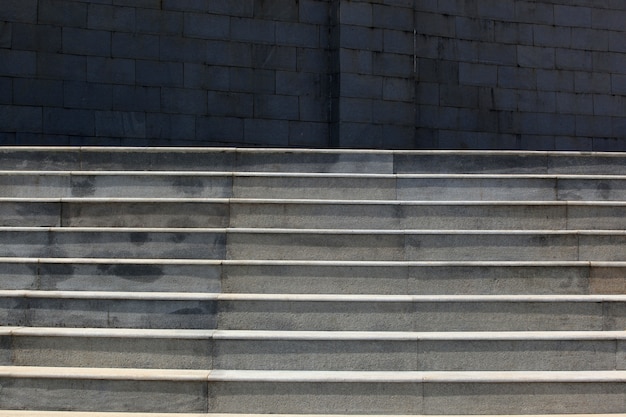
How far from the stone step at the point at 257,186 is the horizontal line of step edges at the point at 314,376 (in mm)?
2168

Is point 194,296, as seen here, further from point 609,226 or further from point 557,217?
point 609,226

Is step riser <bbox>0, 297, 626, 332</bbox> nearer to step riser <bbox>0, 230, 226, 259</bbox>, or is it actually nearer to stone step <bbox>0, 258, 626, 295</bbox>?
stone step <bbox>0, 258, 626, 295</bbox>

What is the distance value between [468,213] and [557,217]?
2.77 feet

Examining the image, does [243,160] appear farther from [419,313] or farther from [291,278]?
[419,313]

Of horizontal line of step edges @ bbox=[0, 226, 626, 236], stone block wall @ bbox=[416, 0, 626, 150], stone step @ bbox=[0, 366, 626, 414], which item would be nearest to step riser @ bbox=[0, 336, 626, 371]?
stone step @ bbox=[0, 366, 626, 414]

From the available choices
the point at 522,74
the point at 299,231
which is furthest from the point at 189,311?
the point at 522,74

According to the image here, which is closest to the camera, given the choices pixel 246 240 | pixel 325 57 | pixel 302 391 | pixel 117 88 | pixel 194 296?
pixel 302 391

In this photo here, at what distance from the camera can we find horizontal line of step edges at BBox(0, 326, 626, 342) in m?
6.42

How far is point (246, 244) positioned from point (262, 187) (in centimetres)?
89

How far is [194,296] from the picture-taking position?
6.73 metres

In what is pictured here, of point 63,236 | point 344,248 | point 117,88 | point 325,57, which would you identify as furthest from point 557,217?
point 117,88

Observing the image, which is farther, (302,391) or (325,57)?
(325,57)

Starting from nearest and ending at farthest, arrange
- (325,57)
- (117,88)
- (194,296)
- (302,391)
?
(302,391)
(194,296)
(117,88)
(325,57)

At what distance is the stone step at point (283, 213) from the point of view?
7660 millimetres
